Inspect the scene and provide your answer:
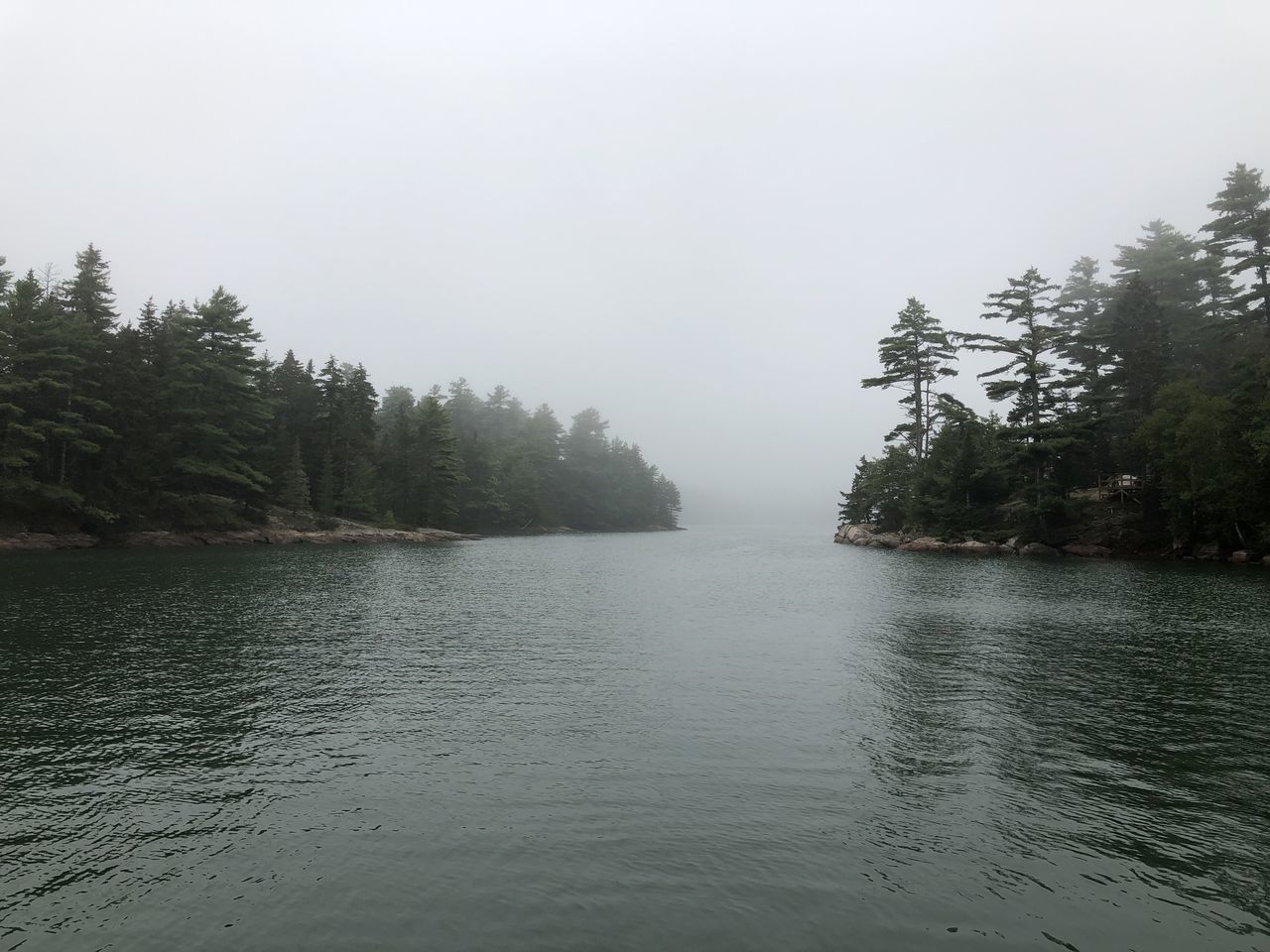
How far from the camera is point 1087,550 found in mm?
66875

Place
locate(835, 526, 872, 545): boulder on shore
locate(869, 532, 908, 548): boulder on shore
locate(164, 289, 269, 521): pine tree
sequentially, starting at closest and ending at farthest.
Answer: locate(164, 289, 269, 521): pine tree < locate(869, 532, 908, 548): boulder on shore < locate(835, 526, 872, 545): boulder on shore

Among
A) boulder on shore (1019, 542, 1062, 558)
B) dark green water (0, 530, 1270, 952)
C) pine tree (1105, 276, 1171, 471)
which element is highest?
pine tree (1105, 276, 1171, 471)

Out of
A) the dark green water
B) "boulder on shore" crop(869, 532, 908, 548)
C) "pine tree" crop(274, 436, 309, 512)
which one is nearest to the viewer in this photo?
the dark green water

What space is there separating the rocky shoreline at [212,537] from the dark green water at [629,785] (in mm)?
43540

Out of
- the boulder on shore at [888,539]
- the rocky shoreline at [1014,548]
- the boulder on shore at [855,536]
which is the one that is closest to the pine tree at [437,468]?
the boulder on shore at [855,536]

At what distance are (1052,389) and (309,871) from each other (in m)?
86.7

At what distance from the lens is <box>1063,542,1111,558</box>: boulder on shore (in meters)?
66.2

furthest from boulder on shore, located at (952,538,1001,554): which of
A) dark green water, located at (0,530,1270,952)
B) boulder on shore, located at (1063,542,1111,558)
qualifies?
dark green water, located at (0,530,1270,952)

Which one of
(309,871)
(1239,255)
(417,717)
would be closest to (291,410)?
(417,717)

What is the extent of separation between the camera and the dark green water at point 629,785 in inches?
326

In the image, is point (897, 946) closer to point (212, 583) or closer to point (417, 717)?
point (417, 717)

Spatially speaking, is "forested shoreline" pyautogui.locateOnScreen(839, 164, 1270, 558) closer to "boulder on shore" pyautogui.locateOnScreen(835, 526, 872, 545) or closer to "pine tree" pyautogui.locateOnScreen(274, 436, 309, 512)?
"boulder on shore" pyautogui.locateOnScreen(835, 526, 872, 545)

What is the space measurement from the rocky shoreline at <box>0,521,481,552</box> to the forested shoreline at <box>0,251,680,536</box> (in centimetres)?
127

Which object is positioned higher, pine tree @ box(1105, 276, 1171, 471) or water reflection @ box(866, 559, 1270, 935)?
pine tree @ box(1105, 276, 1171, 471)
